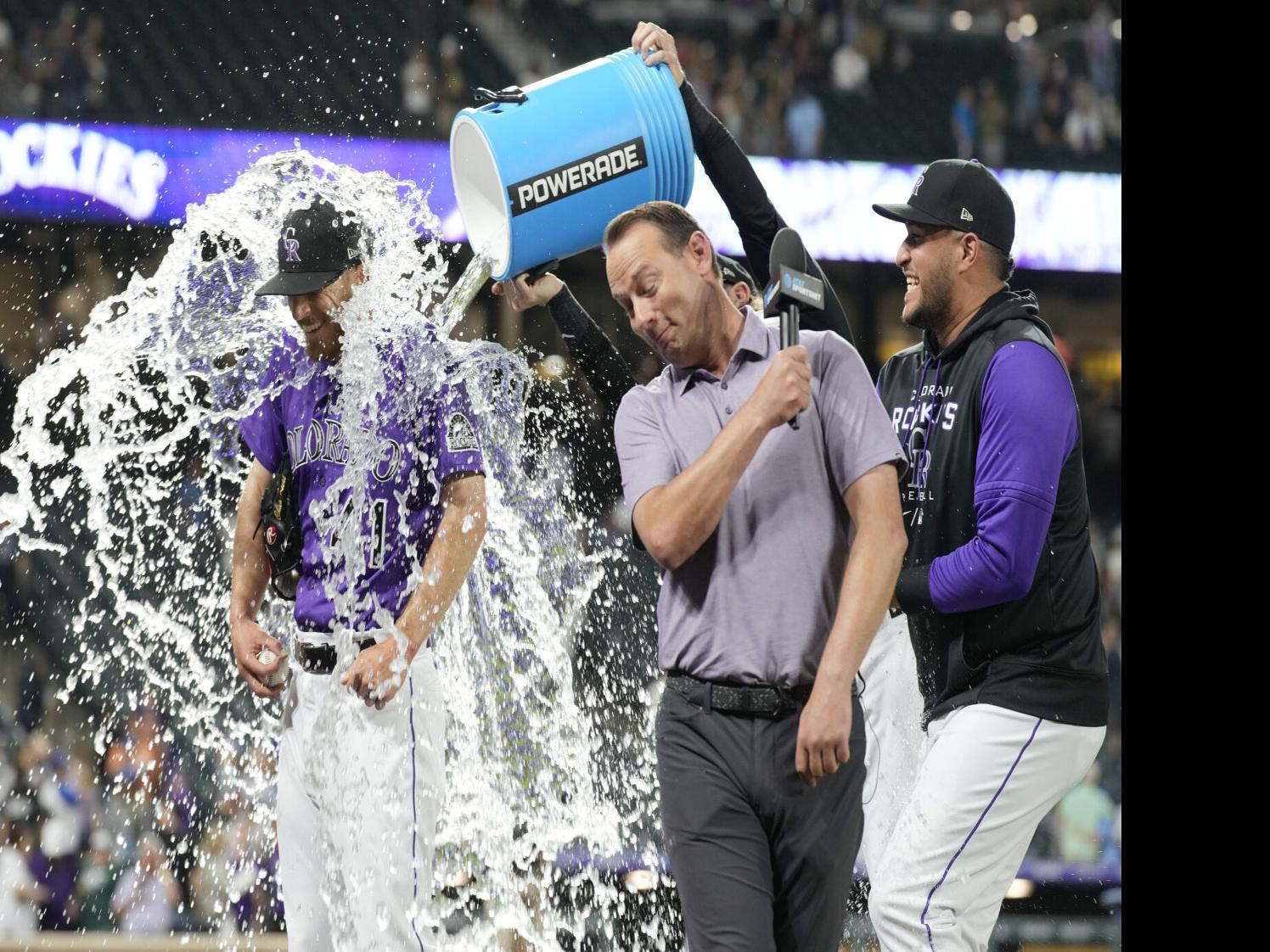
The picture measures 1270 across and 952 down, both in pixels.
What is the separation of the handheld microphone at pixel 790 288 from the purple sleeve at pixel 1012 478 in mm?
656

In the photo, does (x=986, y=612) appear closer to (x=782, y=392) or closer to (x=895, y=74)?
(x=782, y=392)

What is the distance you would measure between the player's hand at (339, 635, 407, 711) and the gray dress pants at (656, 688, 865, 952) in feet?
2.74

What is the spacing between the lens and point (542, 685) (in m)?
6.04

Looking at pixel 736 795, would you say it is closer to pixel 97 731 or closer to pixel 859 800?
pixel 859 800

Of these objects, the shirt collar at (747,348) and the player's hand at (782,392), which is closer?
the player's hand at (782,392)

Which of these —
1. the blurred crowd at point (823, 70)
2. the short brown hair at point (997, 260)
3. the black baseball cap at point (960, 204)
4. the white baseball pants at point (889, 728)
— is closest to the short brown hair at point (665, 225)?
the black baseball cap at point (960, 204)

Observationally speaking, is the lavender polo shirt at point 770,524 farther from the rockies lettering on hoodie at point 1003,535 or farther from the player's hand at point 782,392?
the rockies lettering on hoodie at point 1003,535

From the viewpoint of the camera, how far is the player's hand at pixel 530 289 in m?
3.44

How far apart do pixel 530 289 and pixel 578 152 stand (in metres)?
0.35

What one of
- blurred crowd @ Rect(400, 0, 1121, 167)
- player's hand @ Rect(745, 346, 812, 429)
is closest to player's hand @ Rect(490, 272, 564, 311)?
player's hand @ Rect(745, 346, 812, 429)

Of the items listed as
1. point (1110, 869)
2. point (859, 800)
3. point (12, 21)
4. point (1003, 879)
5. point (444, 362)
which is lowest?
point (1110, 869)

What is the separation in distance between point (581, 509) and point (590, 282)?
283cm

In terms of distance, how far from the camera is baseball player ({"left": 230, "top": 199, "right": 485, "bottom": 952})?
117 inches
